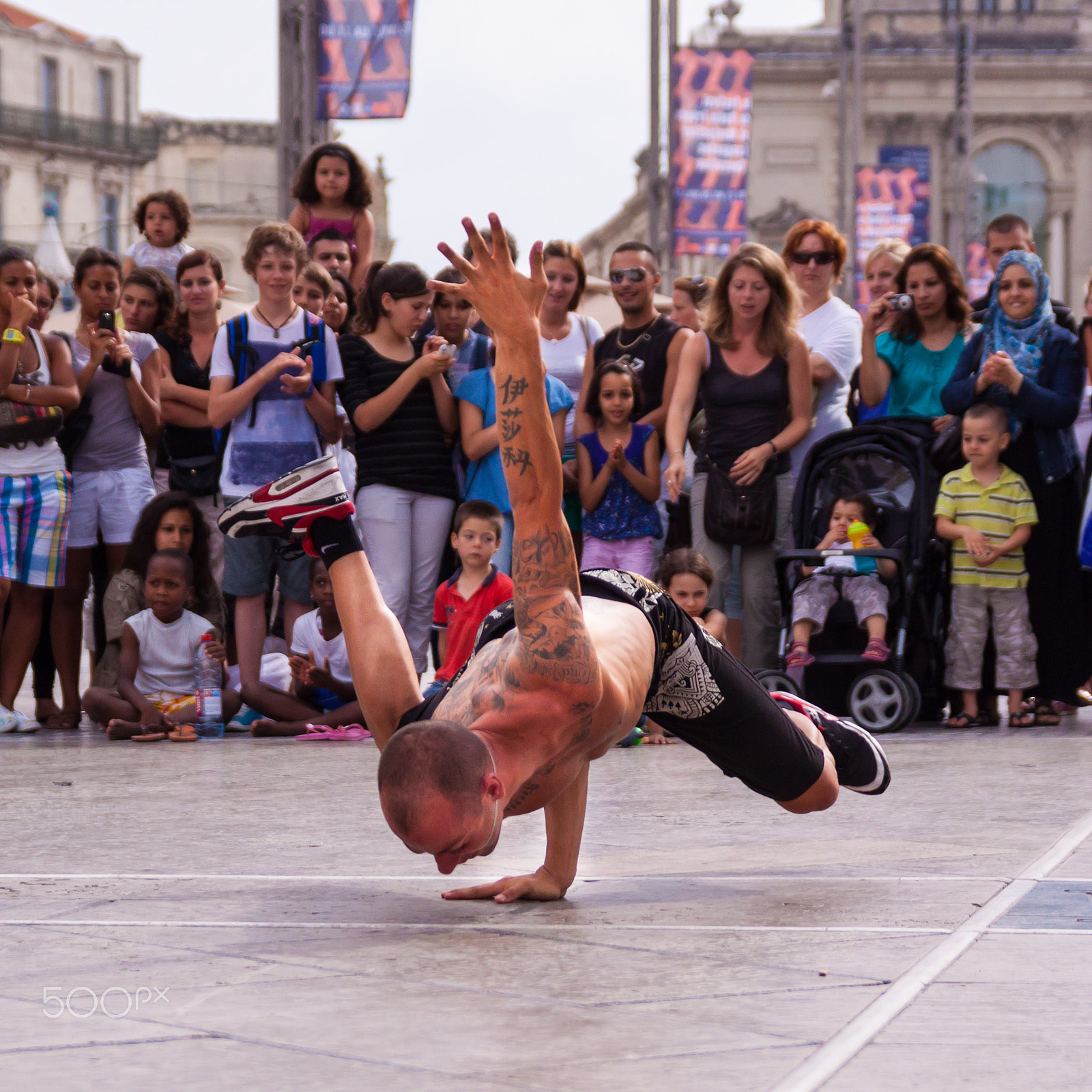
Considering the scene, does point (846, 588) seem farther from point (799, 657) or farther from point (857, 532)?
point (799, 657)

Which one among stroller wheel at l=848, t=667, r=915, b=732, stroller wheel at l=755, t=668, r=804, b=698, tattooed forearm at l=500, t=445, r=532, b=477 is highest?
tattooed forearm at l=500, t=445, r=532, b=477

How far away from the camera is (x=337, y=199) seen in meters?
8.66

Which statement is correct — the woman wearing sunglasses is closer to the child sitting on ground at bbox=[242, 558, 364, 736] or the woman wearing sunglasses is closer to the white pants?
the white pants

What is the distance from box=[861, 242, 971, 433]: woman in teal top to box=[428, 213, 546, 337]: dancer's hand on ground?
4.69 meters

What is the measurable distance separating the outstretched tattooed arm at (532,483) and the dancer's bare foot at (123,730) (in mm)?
4282

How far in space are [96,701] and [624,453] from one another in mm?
2659

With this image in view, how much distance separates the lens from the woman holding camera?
303 inches

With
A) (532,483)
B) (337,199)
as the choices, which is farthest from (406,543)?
(532,483)

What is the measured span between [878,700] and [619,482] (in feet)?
5.07

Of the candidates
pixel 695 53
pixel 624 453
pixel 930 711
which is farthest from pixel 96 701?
pixel 695 53

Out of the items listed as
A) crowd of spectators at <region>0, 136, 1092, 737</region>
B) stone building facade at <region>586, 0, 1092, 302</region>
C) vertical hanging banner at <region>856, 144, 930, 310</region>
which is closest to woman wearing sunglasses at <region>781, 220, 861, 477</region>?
crowd of spectators at <region>0, 136, 1092, 737</region>

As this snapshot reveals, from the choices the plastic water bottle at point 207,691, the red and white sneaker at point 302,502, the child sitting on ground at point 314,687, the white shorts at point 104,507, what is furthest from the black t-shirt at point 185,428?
the red and white sneaker at point 302,502

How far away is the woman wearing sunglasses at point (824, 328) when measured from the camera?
8125mm

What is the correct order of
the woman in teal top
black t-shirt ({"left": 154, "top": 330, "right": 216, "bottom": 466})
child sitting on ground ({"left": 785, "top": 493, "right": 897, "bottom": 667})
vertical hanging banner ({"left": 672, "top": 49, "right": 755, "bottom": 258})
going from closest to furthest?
child sitting on ground ({"left": 785, "top": 493, "right": 897, "bottom": 667}) → the woman in teal top → black t-shirt ({"left": 154, "top": 330, "right": 216, "bottom": 466}) → vertical hanging banner ({"left": 672, "top": 49, "right": 755, "bottom": 258})
